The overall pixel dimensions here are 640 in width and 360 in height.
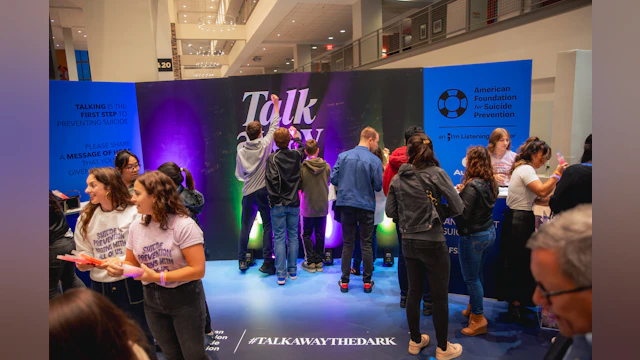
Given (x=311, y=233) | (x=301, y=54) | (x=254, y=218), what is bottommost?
(x=311, y=233)

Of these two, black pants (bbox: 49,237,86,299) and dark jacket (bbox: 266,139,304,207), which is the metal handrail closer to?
dark jacket (bbox: 266,139,304,207)

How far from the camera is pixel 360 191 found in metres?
3.42

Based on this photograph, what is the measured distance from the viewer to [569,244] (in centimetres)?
72

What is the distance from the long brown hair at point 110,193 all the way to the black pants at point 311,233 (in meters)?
2.42

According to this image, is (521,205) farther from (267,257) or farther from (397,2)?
(397,2)

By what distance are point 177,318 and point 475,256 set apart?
1.98 m

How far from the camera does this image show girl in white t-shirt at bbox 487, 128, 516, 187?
11.0ft

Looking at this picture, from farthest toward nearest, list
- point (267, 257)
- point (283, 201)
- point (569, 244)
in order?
point (267, 257) → point (283, 201) → point (569, 244)

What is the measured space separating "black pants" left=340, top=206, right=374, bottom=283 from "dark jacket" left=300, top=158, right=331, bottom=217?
525 millimetres

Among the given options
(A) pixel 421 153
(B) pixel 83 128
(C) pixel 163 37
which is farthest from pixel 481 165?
(C) pixel 163 37

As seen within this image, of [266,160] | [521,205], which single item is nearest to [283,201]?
[266,160]

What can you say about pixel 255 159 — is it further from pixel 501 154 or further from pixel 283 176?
pixel 501 154

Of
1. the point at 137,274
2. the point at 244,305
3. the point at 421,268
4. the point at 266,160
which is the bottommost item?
the point at 244,305

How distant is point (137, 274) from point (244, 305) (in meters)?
1.91
